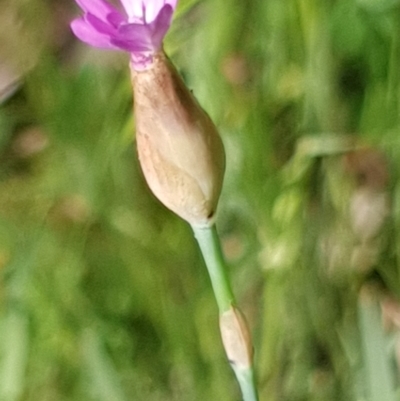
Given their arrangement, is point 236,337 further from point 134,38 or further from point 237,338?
point 134,38

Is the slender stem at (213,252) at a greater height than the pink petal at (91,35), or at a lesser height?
lesser

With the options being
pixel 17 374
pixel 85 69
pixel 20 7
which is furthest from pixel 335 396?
pixel 20 7

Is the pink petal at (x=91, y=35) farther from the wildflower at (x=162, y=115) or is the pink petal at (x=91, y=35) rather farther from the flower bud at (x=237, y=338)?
the flower bud at (x=237, y=338)

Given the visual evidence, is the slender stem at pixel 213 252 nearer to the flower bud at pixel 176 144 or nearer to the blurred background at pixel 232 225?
the flower bud at pixel 176 144

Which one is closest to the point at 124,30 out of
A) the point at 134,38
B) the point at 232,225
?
the point at 134,38

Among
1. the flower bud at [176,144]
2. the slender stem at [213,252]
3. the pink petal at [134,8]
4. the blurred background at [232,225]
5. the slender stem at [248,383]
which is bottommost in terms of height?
the blurred background at [232,225]

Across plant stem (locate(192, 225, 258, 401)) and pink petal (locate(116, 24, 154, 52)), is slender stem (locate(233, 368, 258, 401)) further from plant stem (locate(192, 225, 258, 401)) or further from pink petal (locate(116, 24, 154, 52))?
pink petal (locate(116, 24, 154, 52))

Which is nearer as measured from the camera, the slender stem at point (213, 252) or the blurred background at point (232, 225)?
the slender stem at point (213, 252)

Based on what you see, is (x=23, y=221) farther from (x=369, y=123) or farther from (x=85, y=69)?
(x=369, y=123)

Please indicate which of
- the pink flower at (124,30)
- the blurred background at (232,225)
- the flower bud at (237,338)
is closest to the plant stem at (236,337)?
the flower bud at (237,338)
